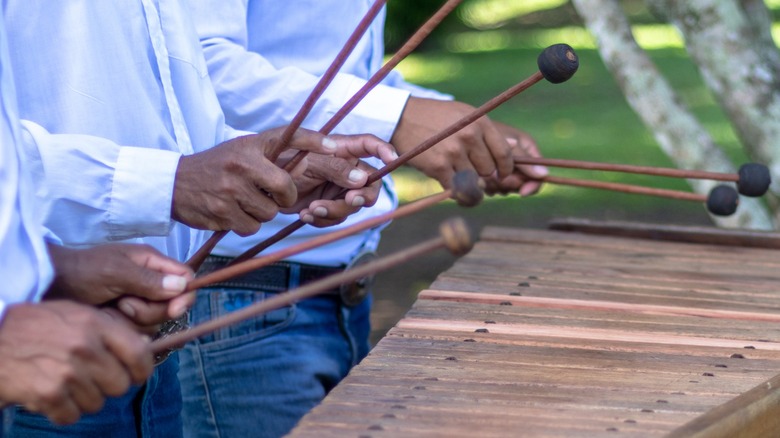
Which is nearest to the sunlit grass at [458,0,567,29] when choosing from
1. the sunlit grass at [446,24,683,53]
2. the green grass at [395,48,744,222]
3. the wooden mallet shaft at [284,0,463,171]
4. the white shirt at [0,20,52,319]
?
the sunlit grass at [446,24,683,53]

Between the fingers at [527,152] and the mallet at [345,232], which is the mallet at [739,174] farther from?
the mallet at [345,232]

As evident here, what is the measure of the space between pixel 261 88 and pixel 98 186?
0.73 metres

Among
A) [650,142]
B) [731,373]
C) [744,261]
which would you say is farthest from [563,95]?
[731,373]

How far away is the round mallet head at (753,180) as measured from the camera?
2.82m

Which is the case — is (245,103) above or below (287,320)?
above

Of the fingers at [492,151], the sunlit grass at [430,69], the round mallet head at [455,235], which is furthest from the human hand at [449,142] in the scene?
the sunlit grass at [430,69]

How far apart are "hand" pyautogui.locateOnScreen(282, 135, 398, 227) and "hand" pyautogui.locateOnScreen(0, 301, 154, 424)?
0.74 meters

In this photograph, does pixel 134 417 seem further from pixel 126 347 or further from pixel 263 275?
pixel 126 347

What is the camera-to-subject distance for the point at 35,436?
80.4 inches

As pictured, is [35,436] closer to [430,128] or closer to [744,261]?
[430,128]

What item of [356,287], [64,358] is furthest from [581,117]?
[64,358]

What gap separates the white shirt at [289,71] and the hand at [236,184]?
1.97 ft

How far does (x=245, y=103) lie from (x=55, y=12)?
0.73 metres

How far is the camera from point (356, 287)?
110 inches
